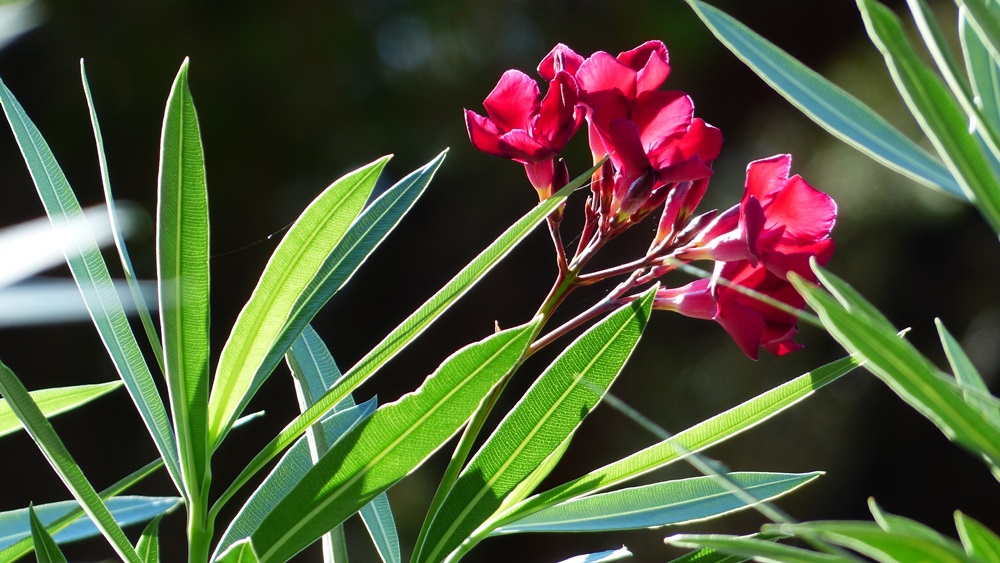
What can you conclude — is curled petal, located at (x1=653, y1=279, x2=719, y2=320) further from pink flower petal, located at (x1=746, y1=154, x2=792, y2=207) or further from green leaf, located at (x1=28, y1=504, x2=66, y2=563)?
green leaf, located at (x1=28, y1=504, x2=66, y2=563)

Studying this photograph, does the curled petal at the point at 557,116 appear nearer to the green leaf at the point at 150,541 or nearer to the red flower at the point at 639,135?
the red flower at the point at 639,135

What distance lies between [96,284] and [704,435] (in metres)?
0.25

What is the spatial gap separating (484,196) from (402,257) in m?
0.35

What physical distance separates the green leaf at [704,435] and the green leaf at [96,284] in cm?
15

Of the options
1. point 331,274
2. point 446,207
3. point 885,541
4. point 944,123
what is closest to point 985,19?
point 944,123

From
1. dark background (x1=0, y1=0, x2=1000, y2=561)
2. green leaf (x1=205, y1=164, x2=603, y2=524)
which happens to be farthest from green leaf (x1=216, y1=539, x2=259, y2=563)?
dark background (x1=0, y1=0, x2=1000, y2=561)

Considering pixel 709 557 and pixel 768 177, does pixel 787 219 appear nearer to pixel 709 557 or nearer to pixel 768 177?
pixel 768 177

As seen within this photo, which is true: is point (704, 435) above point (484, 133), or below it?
below

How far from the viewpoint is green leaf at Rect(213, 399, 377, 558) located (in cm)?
40

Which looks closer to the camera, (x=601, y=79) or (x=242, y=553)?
(x=242, y=553)

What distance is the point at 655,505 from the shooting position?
16.9 inches

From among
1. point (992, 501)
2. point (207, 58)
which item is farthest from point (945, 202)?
point (207, 58)

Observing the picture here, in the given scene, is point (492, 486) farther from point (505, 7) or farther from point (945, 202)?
point (945, 202)

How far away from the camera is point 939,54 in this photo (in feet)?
0.85
